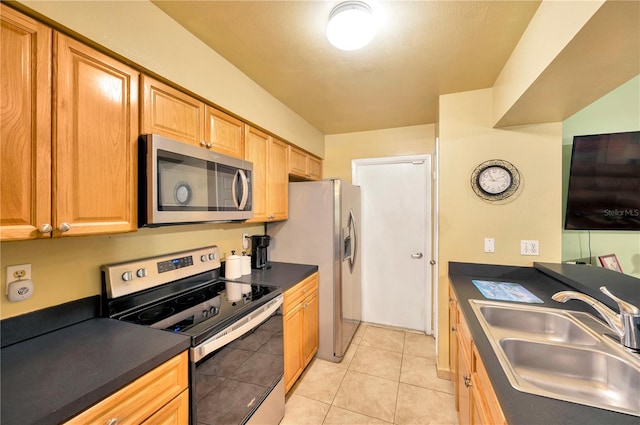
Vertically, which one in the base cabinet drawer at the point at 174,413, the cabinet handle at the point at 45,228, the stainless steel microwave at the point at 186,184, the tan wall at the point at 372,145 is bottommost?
the base cabinet drawer at the point at 174,413

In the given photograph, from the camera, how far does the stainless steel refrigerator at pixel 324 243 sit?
7.54 ft

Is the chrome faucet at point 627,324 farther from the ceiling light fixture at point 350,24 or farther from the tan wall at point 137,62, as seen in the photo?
the tan wall at point 137,62

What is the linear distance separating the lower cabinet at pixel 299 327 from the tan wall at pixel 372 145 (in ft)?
5.00

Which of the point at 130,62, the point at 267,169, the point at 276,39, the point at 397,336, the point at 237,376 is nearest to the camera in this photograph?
the point at 130,62

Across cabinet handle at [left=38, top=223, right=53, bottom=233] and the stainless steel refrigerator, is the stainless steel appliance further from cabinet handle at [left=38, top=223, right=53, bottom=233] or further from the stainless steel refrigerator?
the stainless steel refrigerator

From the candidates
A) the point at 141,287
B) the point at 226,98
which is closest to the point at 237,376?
the point at 141,287

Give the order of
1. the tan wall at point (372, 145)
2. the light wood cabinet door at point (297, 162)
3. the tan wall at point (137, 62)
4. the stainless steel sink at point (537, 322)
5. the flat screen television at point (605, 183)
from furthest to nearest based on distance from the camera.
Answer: the tan wall at point (372, 145), the light wood cabinet door at point (297, 162), the flat screen television at point (605, 183), the stainless steel sink at point (537, 322), the tan wall at point (137, 62)

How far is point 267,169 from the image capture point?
2145mm

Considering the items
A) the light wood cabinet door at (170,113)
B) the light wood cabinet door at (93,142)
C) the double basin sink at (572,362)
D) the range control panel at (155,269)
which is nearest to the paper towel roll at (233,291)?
the range control panel at (155,269)

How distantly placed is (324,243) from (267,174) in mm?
791

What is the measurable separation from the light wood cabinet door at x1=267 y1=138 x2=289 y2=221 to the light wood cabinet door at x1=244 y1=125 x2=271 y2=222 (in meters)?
0.06

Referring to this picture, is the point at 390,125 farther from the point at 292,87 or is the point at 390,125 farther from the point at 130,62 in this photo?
the point at 130,62

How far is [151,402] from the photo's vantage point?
3.04 feet

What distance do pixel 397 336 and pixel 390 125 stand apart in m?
2.41
